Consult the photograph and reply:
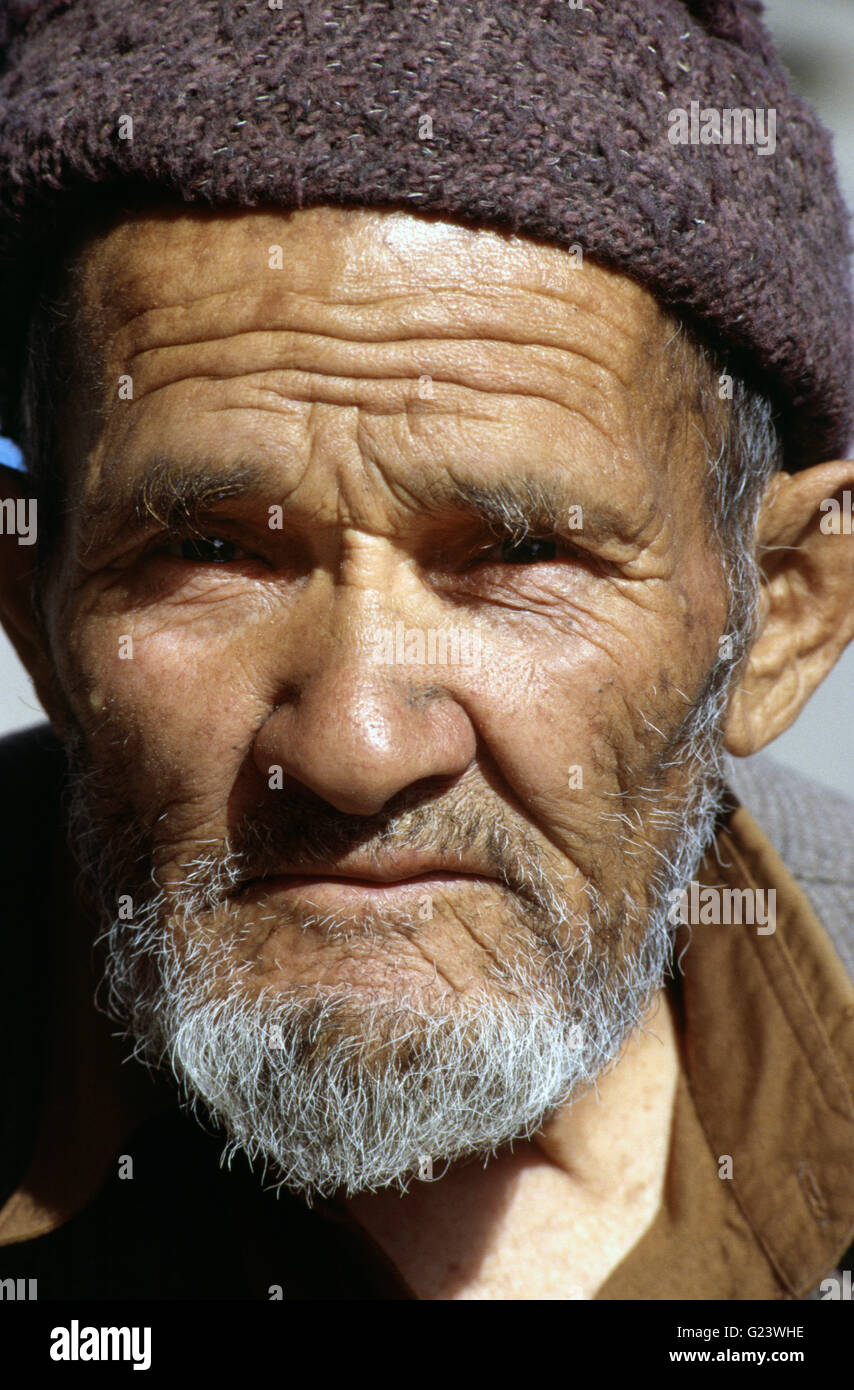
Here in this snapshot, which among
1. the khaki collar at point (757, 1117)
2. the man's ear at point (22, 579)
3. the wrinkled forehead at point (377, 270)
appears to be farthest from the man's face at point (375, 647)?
the khaki collar at point (757, 1117)

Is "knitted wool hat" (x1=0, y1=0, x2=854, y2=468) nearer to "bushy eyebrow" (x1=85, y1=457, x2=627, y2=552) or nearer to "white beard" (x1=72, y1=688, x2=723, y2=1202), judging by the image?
"bushy eyebrow" (x1=85, y1=457, x2=627, y2=552)

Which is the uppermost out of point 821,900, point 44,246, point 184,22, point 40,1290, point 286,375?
point 184,22

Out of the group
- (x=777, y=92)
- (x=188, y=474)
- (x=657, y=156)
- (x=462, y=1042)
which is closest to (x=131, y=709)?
(x=188, y=474)

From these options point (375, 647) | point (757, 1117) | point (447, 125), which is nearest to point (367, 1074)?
point (375, 647)

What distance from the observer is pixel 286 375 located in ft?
6.00

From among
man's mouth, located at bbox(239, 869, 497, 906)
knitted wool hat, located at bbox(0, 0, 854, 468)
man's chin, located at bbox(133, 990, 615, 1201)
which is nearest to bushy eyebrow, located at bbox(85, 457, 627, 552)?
knitted wool hat, located at bbox(0, 0, 854, 468)

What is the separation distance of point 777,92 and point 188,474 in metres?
1.26

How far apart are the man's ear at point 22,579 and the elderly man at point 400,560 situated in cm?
8

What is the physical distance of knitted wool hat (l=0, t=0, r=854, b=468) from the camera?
1784mm

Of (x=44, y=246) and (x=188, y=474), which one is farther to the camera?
(x=44, y=246)

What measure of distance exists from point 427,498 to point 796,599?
3.18ft

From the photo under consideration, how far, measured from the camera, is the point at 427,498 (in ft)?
5.93

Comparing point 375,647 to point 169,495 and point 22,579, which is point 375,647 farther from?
point 22,579

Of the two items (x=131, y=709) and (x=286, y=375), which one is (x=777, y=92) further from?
(x=131, y=709)
